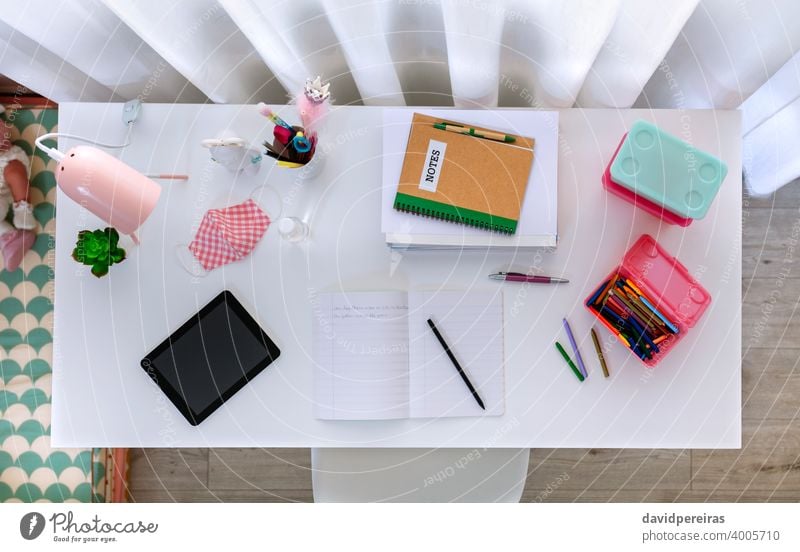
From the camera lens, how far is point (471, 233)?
3.18ft

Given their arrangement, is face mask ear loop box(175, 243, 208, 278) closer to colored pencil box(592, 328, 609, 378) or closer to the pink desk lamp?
the pink desk lamp

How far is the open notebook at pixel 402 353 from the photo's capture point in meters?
0.99

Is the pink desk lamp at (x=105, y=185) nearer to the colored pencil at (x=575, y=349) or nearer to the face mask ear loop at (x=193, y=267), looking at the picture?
the face mask ear loop at (x=193, y=267)

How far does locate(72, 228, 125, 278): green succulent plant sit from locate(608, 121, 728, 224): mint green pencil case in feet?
2.53

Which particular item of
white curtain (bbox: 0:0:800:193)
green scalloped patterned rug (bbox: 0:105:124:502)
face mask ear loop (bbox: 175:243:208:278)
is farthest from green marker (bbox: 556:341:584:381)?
green scalloped patterned rug (bbox: 0:105:124:502)

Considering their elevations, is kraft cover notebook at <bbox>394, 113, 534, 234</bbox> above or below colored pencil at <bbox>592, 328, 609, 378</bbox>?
above

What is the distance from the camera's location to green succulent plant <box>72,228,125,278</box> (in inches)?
37.7

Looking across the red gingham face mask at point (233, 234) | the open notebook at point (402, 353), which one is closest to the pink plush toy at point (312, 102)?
the red gingham face mask at point (233, 234)

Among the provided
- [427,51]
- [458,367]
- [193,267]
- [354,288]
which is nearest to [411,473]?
[458,367]

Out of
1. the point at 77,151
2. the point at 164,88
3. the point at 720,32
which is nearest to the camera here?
the point at 77,151

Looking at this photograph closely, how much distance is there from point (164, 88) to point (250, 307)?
1.58 feet

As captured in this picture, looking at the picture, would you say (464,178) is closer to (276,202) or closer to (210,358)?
(276,202)
